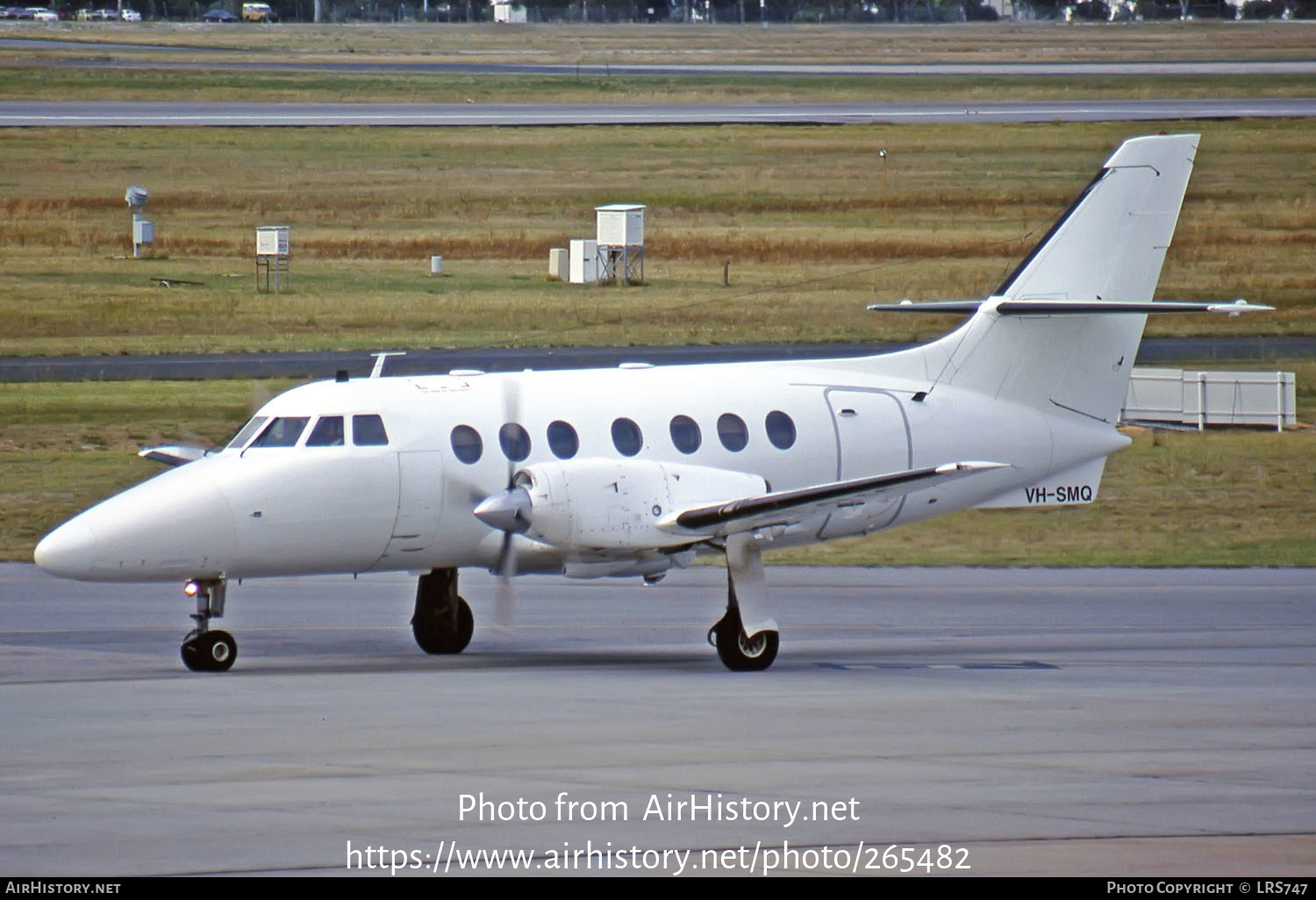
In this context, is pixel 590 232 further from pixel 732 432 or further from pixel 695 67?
pixel 695 67

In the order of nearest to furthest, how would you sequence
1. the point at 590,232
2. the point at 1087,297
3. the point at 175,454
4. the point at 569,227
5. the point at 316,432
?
the point at 316,432 → the point at 175,454 → the point at 1087,297 → the point at 590,232 → the point at 569,227

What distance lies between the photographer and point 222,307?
59.2 metres

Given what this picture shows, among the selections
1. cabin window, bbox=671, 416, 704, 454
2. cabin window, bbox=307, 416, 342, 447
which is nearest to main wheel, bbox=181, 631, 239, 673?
cabin window, bbox=307, 416, 342, 447

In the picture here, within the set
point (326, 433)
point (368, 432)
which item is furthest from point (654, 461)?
point (326, 433)

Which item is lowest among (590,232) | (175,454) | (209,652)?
(209,652)

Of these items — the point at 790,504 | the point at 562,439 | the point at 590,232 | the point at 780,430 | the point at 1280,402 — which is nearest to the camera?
the point at 790,504

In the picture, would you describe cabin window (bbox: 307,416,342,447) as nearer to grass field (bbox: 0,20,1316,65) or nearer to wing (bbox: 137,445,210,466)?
wing (bbox: 137,445,210,466)

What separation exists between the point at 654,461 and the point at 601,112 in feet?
319

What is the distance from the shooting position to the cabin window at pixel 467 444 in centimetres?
1938

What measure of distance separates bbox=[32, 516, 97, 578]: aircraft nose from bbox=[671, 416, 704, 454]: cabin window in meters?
6.10

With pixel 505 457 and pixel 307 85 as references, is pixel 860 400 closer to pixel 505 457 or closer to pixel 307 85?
pixel 505 457

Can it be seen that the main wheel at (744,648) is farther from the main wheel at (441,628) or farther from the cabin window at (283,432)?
the cabin window at (283,432)

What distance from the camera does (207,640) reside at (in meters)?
18.8

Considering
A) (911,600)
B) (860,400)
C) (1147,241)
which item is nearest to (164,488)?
(860,400)
